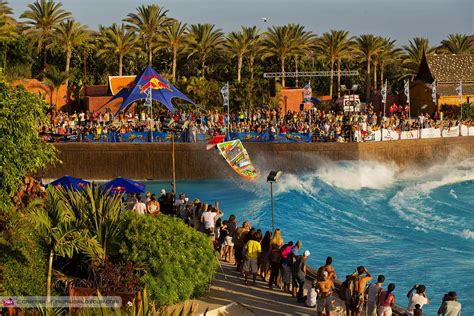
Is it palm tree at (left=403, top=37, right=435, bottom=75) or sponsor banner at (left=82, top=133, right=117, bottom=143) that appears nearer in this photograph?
sponsor banner at (left=82, top=133, right=117, bottom=143)

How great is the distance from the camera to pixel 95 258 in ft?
51.9

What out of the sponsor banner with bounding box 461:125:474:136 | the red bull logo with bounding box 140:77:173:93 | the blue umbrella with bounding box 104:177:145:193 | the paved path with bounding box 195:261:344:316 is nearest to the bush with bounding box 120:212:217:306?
the paved path with bounding box 195:261:344:316

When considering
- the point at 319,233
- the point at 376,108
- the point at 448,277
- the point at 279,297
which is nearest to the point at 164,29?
the point at 376,108

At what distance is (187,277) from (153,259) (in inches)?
33.9

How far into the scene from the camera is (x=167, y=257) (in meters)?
16.2

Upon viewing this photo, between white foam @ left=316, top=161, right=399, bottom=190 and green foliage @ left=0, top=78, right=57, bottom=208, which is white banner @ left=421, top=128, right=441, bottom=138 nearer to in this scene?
white foam @ left=316, top=161, right=399, bottom=190

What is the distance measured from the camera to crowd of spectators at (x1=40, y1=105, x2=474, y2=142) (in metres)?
40.6

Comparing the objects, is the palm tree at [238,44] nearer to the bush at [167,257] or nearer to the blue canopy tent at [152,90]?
the blue canopy tent at [152,90]

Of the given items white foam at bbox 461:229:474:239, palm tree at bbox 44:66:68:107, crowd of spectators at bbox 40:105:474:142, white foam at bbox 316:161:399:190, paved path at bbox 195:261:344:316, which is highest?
palm tree at bbox 44:66:68:107

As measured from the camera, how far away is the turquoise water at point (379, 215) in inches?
940

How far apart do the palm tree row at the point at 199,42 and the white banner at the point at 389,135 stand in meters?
18.2

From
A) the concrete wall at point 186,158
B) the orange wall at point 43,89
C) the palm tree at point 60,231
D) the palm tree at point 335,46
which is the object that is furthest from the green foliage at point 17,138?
the palm tree at point 335,46

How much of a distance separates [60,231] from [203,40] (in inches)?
1892

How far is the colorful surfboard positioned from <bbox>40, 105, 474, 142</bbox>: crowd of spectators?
14.7m
